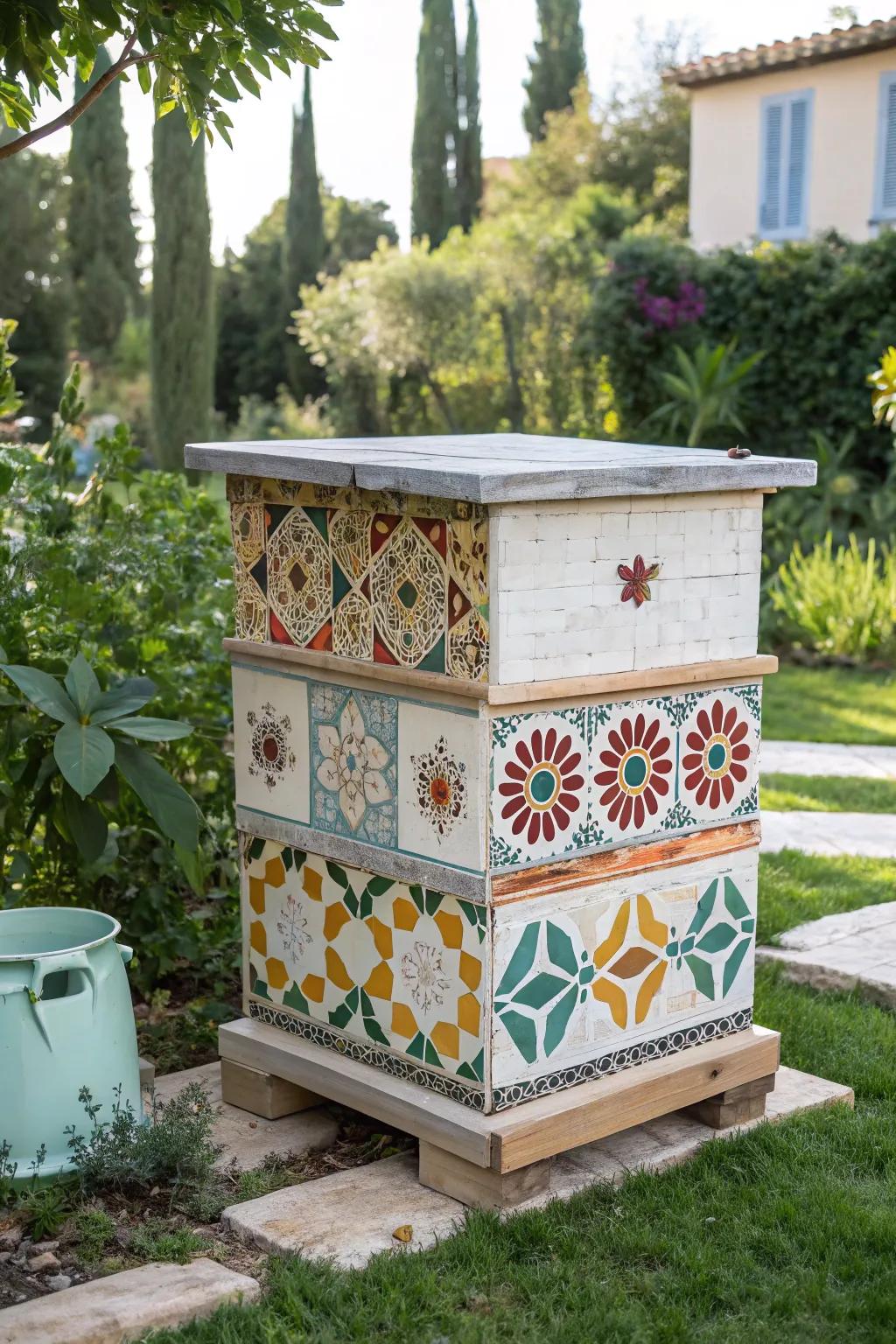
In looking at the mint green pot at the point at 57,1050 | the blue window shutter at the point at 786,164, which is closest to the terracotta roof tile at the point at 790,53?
the blue window shutter at the point at 786,164

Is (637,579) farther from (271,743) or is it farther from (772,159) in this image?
(772,159)

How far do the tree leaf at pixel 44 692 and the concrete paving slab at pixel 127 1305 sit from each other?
1.06 metres

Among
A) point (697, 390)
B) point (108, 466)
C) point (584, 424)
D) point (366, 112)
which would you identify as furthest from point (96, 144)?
point (108, 466)

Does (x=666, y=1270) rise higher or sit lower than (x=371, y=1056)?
lower

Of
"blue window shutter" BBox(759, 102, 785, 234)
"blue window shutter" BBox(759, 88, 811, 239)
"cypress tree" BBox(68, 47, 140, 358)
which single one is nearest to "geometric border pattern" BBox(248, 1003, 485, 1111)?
"blue window shutter" BBox(759, 88, 811, 239)

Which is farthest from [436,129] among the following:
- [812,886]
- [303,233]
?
[812,886]

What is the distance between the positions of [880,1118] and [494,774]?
1.32 metres

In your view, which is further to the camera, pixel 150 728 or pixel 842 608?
pixel 842 608

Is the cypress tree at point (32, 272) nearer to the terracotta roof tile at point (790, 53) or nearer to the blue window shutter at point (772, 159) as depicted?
the terracotta roof tile at point (790, 53)

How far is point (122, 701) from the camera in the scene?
2961 mm

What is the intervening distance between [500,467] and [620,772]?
691 mm

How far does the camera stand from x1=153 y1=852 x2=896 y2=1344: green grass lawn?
92.1 inches

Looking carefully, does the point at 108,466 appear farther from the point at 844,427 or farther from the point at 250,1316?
the point at 844,427

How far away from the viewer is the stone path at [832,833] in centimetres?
549
